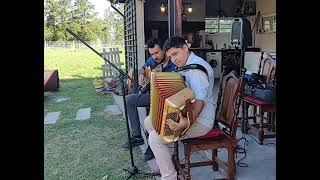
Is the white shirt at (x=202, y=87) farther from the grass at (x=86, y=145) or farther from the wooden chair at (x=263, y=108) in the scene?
the wooden chair at (x=263, y=108)

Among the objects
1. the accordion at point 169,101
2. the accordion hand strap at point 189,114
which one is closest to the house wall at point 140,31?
the accordion at point 169,101

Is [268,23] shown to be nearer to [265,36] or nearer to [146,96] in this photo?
[265,36]

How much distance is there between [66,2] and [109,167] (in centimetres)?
2203

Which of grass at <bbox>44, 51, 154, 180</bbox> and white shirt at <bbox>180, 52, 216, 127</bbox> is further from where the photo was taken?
grass at <bbox>44, 51, 154, 180</bbox>

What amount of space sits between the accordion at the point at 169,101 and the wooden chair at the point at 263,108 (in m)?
1.70

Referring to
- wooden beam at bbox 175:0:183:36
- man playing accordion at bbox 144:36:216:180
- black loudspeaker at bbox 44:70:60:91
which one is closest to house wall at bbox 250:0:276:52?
black loudspeaker at bbox 44:70:60:91

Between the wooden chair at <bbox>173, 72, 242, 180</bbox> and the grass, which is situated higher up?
the wooden chair at <bbox>173, 72, 242, 180</bbox>

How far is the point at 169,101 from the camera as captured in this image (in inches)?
86.2

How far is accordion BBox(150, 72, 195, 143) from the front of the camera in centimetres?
220

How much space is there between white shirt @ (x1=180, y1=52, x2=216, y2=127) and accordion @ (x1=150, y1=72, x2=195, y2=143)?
9 cm

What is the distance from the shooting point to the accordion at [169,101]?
2201 mm

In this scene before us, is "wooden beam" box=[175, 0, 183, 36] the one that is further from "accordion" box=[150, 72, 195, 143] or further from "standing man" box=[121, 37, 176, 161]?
"accordion" box=[150, 72, 195, 143]
